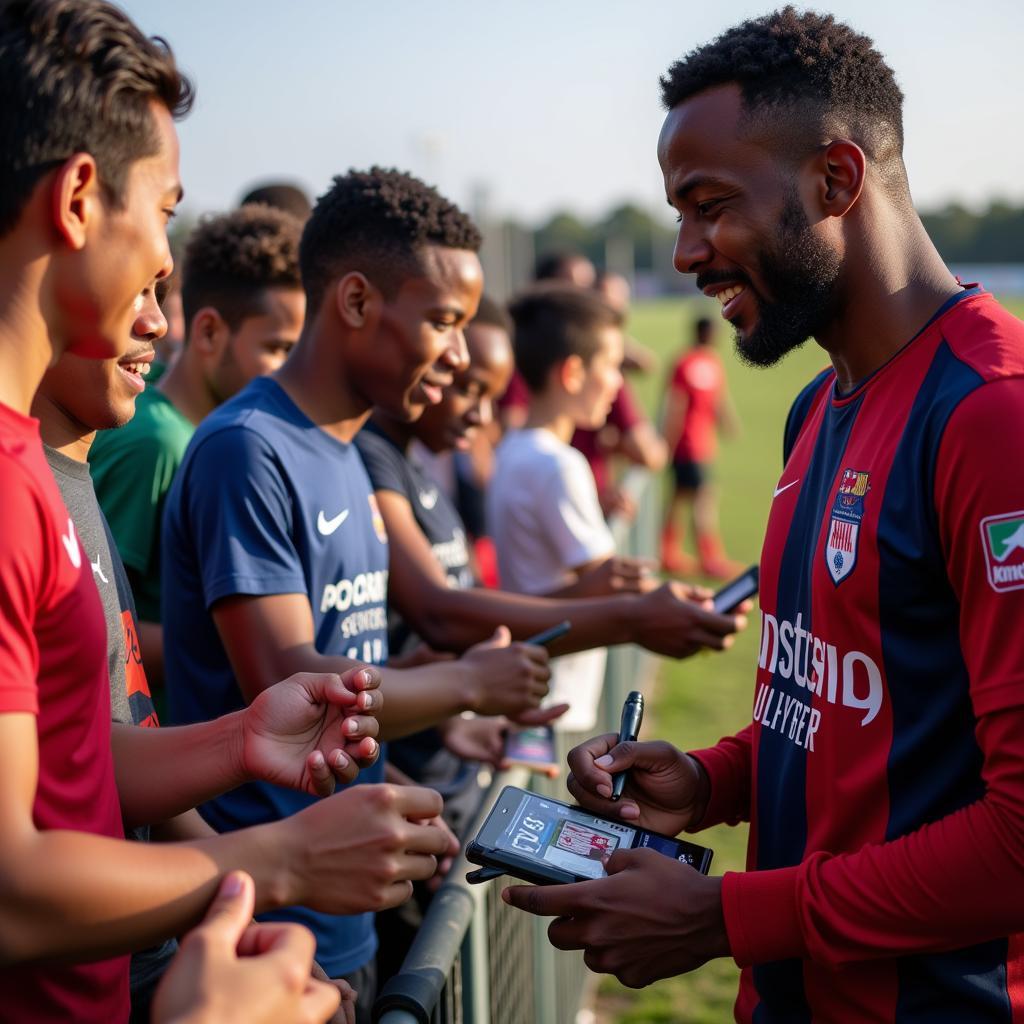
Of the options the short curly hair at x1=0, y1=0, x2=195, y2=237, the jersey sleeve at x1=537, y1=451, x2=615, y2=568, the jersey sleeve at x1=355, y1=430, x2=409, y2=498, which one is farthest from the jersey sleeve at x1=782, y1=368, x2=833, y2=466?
the jersey sleeve at x1=537, y1=451, x2=615, y2=568

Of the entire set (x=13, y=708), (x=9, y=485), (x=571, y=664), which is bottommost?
(x=571, y=664)

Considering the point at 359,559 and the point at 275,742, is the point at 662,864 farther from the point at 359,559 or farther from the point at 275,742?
the point at 359,559

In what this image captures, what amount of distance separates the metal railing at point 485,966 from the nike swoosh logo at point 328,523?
0.82m

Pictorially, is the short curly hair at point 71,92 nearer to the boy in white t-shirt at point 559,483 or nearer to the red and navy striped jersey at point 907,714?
the red and navy striped jersey at point 907,714

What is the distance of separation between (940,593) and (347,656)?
5.26 ft

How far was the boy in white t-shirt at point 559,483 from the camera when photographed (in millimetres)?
4852

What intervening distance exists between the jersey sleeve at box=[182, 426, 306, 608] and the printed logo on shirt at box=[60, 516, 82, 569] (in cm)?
107

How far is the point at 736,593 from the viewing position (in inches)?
143

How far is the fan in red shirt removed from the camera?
12.8 metres

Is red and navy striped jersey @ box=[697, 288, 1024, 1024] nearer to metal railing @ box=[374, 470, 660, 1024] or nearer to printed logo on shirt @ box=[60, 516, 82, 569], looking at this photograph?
metal railing @ box=[374, 470, 660, 1024]

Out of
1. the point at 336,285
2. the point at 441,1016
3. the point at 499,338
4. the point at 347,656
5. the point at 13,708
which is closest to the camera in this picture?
the point at 13,708

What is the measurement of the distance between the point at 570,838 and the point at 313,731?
Answer: 0.60 metres

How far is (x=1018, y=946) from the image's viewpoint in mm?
1934

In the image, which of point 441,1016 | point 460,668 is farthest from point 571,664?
point 441,1016
